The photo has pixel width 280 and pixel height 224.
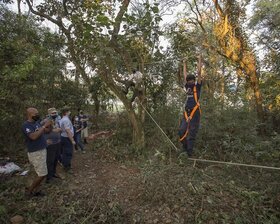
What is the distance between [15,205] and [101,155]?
2.96 meters

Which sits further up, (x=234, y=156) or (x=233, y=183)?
(x=234, y=156)

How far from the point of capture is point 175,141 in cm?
686

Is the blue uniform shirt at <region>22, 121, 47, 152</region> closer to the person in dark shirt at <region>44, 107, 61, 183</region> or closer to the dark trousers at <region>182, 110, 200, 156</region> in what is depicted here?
the person in dark shirt at <region>44, 107, 61, 183</region>

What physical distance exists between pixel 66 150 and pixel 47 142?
0.72m

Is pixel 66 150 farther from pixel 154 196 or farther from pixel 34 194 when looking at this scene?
pixel 154 196

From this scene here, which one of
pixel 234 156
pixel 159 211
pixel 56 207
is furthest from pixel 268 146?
pixel 56 207

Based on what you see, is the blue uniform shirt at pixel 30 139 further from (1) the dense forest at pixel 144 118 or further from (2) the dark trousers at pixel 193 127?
(2) the dark trousers at pixel 193 127

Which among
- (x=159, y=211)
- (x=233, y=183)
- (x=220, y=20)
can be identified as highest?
(x=220, y=20)

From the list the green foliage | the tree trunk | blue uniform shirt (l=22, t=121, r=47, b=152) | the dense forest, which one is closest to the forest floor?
the dense forest

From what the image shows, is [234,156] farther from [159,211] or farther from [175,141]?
[159,211]

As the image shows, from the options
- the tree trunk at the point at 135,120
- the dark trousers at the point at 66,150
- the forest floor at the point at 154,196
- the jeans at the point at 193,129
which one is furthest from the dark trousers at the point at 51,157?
the jeans at the point at 193,129

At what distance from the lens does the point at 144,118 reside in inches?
338

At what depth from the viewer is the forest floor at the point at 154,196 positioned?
13.3ft

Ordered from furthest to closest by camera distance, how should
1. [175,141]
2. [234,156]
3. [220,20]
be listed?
[220,20] → [175,141] → [234,156]
